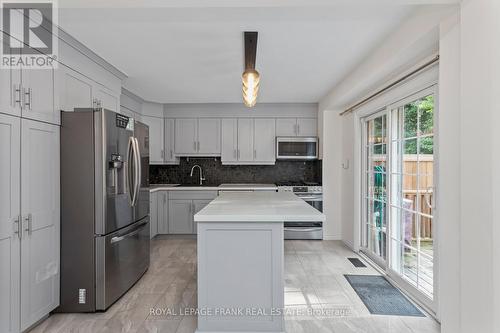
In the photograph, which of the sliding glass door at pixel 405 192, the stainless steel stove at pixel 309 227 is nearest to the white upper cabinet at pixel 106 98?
the stainless steel stove at pixel 309 227

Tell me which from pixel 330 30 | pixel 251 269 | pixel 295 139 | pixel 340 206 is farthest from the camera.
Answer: pixel 295 139

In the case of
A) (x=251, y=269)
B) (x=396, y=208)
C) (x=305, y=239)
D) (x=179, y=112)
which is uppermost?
(x=179, y=112)

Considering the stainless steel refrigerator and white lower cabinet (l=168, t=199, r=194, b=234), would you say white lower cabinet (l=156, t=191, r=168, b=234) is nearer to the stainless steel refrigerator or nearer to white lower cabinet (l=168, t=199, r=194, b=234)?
white lower cabinet (l=168, t=199, r=194, b=234)

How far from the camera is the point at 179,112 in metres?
5.09

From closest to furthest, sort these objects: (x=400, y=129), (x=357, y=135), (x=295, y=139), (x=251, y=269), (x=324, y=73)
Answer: (x=251, y=269), (x=400, y=129), (x=324, y=73), (x=357, y=135), (x=295, y=139)

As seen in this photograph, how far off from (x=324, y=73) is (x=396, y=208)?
1.71 metres

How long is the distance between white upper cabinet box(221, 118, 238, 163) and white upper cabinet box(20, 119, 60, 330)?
3.02 meters

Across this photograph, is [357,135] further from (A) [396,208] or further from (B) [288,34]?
(B) [288,34]

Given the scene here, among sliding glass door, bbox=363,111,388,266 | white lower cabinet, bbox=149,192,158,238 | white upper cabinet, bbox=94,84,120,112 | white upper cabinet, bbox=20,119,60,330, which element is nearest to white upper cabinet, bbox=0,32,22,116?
white upper cabinet, bbox=20,119,60,330

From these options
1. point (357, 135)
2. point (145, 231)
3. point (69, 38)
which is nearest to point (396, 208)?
point (357, 135)

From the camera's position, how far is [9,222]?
6.12 feet

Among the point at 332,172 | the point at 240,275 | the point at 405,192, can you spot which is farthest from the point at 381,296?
the point at 332,172

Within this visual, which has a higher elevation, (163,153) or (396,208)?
(163,153)

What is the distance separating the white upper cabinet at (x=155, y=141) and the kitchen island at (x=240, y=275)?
3335 mm
